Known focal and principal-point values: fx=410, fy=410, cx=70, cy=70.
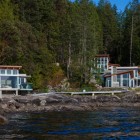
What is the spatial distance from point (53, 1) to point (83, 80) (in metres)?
21.7

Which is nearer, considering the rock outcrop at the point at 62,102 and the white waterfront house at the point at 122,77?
the rock outcrop at the point at 62,102

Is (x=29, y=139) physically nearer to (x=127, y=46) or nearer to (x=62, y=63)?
(x=62, y=63)

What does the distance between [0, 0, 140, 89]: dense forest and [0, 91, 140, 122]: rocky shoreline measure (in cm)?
1179

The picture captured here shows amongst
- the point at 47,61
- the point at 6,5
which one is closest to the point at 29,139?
the point at 47,61

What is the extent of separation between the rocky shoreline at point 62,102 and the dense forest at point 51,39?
11.8 m

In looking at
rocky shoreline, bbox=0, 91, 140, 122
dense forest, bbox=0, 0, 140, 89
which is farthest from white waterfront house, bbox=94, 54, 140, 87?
rocky shoreline, bbox=0, 91, 140, 122

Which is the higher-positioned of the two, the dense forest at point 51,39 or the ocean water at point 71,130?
the dense forest at point 51,39

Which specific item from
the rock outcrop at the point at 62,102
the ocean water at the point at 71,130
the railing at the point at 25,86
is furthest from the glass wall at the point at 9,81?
the ocean water at the point at 71,130

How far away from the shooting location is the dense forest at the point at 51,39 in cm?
6384

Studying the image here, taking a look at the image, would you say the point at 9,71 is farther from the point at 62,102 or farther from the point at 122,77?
the point at 122,77

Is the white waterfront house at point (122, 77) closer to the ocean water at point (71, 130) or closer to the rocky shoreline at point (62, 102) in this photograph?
the rocky shoreline at point (62, 102)

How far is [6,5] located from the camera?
73.4 meters

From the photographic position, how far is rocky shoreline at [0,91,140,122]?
44.8m

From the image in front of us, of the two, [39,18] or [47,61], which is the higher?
[39,18]
